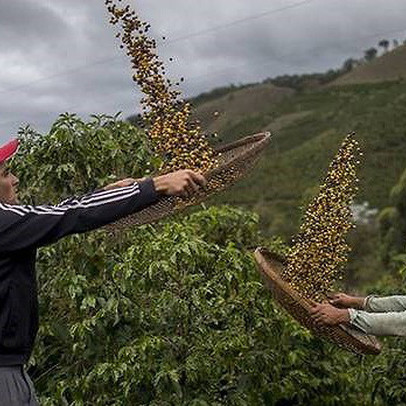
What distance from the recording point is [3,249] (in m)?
2.39

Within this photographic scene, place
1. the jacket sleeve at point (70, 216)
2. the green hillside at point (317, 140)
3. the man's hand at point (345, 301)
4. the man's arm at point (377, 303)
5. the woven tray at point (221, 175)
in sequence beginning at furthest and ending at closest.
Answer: the green hillside at point (317, 140)
the man's arm at point (377, 303)
the man's hand at point (345, 301)
the woven tray at point (221, 175)
the jacket sleeve at point (70, 216)

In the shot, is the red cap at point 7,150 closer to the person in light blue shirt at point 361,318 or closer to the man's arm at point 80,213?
the man's arm at point 80,213

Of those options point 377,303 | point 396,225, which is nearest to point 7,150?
point 377,303

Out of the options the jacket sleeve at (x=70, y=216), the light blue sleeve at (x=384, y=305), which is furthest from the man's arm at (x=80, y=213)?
the light blue sleeve at (x=384, y=305)

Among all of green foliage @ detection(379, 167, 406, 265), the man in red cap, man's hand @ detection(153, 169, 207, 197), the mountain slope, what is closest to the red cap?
the man in red cap

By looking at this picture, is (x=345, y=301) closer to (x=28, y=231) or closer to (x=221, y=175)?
(x=221, y=175)

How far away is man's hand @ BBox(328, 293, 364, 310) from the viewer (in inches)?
134

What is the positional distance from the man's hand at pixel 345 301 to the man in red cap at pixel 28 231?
1.14 meters

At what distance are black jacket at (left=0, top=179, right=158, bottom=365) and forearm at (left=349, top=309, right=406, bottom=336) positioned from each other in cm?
120

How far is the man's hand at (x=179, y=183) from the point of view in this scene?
2.35m

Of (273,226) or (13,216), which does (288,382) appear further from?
(273,226)

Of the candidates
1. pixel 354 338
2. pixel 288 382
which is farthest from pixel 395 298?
pixel 288 382

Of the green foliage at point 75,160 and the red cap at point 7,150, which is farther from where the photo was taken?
the green foliage at point 75,160

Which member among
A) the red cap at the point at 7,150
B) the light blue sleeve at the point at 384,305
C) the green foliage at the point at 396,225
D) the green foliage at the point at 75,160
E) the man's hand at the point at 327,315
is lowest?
the green foliage at the point at 396,225
